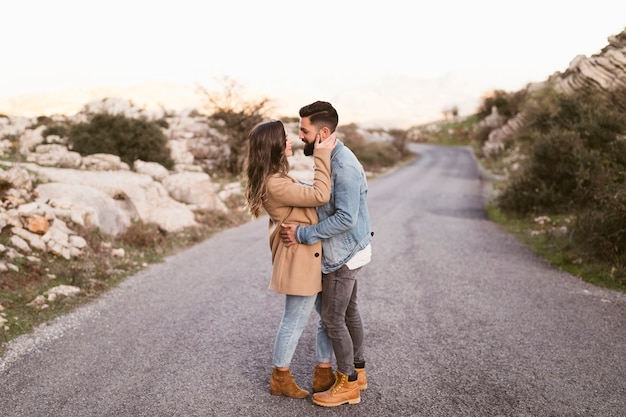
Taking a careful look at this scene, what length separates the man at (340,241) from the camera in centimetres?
306

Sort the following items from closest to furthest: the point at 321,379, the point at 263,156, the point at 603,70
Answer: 1. the point at 263,156
2. the point at 321,379
3. the point at 603,70

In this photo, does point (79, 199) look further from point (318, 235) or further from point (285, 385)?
point (318, 235)

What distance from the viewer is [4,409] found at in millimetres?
3295

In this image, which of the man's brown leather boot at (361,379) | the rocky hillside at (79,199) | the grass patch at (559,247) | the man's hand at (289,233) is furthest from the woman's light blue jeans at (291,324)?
the grass patch at (559,247)

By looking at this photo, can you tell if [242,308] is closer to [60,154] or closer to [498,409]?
[498,409]

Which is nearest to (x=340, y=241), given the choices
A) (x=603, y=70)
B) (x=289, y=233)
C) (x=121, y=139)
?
(x=289, y=233)

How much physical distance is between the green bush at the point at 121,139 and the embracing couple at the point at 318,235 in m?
12.2

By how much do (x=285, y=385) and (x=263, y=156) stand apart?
1.62 meters

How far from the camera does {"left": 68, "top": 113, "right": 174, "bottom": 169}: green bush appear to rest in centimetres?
1420

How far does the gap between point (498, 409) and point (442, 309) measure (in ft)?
7.38

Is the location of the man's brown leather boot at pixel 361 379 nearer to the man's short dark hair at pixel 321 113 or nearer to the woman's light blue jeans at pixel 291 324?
the woman's light blue jeans at pixel 291 324

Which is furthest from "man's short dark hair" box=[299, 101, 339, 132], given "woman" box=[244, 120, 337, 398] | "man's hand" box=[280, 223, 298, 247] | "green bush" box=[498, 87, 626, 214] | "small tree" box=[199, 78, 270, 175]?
"small tree" box=[199, 78, 270, 175]

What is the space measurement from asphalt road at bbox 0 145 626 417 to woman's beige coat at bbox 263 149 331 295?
89 cm

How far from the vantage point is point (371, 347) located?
443 centimetres
